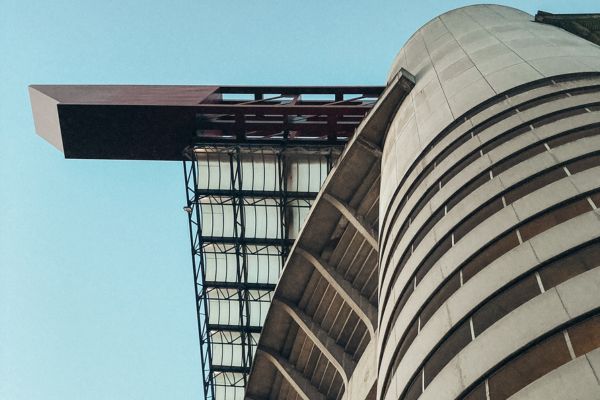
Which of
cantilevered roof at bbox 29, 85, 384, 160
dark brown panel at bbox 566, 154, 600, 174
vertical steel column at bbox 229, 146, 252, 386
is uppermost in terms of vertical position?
cantilevered roof at bbox 29, 85, 384, 160

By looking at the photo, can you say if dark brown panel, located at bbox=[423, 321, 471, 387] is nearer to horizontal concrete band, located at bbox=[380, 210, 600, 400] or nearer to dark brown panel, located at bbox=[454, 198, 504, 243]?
horizontal concrete band, located at bbox=[380, 210, 600, 400]

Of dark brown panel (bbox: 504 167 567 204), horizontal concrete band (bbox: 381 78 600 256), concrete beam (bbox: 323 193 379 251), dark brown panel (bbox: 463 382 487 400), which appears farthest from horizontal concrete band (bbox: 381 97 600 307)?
concrete beam (bbox: 323 193 379 251)

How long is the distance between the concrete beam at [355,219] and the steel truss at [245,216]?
11.9 meters

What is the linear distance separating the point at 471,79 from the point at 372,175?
8.95 meters

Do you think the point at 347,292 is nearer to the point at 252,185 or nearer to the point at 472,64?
the point at 472,64

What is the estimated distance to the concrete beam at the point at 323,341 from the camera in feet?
120

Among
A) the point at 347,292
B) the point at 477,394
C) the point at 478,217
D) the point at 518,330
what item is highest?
the point at 347,292

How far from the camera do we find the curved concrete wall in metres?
16.0

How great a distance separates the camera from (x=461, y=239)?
72.0 ft

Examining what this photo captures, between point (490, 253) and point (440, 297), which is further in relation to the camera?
point (440, 297)

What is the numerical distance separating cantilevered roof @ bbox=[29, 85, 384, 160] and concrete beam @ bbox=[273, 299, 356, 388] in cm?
1361

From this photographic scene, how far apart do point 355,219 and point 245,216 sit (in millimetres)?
16179

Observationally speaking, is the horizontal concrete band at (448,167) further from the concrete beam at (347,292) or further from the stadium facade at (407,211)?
the concrete beam at (347,292)

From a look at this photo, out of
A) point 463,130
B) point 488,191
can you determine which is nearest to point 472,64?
point 463,130
